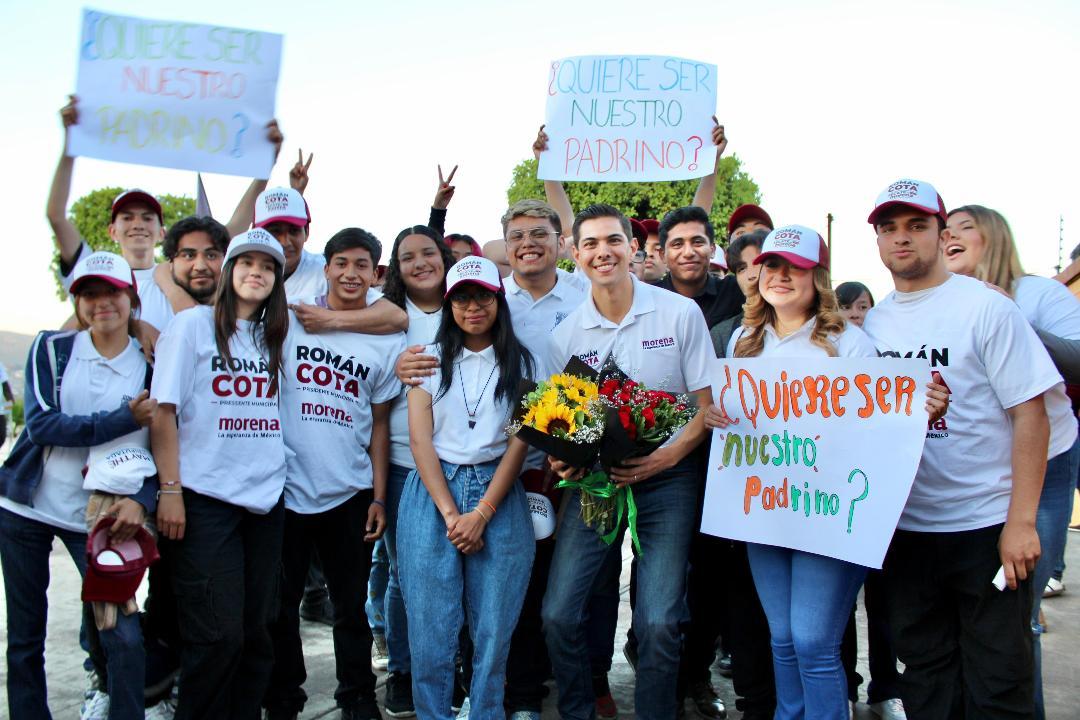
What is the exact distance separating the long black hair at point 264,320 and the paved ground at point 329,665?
1.96 m

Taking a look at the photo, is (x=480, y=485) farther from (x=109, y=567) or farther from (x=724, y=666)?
(x=724, y=666)

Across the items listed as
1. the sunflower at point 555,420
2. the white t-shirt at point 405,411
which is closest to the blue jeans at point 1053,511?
the sunflower at point 555,420

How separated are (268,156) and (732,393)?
3.30 metres

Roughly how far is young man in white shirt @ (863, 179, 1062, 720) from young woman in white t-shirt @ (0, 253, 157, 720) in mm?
3197

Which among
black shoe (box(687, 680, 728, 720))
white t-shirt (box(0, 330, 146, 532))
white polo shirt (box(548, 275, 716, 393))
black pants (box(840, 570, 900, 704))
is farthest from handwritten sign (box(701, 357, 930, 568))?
white t-shirt (box(0, 330, 146, 532))

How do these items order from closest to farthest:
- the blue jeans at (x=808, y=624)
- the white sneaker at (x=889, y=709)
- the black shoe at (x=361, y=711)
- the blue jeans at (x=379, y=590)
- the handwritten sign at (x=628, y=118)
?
the blue jeans at (x=808, y=624) < the black shoe at (x=361, y=711) < the white sneaker at (x=889, y=709) < the blue jeans at (x=379, y=590) < the handwritten sign at (x=628, y=118)

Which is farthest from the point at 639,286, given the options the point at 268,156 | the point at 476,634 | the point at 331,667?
the point at 331,667

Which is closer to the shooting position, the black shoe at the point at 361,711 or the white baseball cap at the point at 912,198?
the white baseball cap at the point at 912,198

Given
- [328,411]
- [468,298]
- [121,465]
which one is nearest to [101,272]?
[121,465]

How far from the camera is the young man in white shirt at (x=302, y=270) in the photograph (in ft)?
13.8

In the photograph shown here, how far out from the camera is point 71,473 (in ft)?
11.9

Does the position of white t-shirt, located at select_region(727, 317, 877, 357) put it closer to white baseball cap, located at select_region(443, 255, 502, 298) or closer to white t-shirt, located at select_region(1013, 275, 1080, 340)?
white t-shirt, located at select_region(1013, 275, 1080, 340)

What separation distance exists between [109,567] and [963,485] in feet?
11.3

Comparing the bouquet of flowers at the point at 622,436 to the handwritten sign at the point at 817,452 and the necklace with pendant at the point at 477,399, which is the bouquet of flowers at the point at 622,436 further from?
the necklace with pendant at the point at 477,399
